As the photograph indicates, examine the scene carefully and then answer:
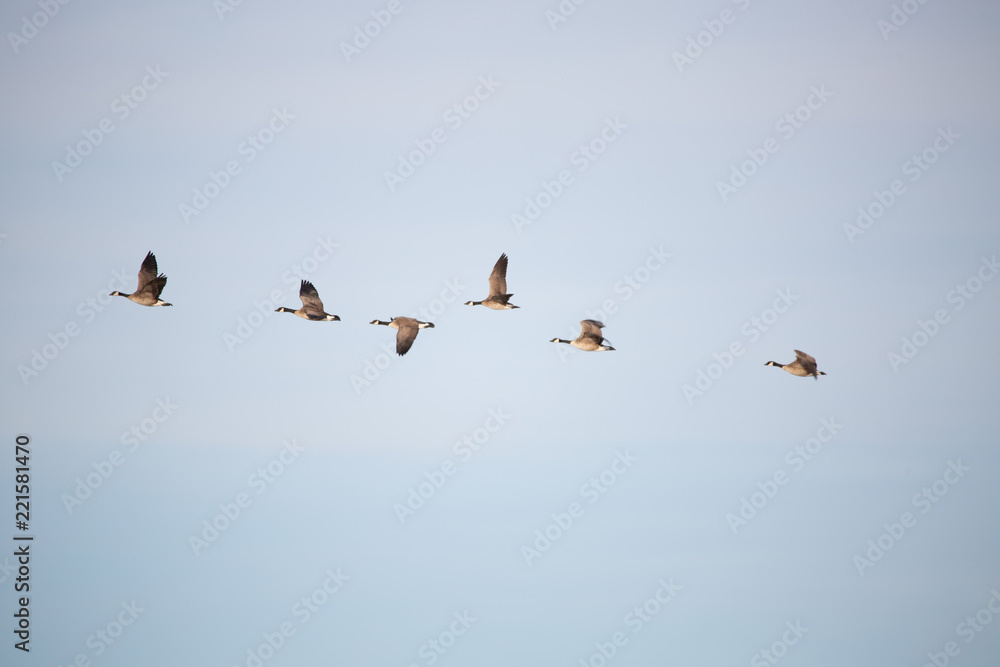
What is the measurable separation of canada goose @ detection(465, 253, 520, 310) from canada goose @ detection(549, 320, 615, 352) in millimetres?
1966

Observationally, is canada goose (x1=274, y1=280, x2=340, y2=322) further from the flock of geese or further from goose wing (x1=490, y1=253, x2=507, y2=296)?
goose wing (x1=490, y1=253, x2=507, y2=296)

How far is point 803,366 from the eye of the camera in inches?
947

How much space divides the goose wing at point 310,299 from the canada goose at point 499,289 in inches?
171

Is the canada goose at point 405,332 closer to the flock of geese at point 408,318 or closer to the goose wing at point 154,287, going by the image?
the flock of geese at point 408,318

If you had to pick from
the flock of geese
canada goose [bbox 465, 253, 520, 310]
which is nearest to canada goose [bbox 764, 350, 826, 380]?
the flock of geese

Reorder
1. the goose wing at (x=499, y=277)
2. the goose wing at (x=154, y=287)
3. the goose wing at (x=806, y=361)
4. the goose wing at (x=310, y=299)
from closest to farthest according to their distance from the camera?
the goose wing at (x=806, y=361)
the goose wing at (x=154, y=287)
the goose wing at (x=499, y=277)
the goose wing at (x=310, y=299)

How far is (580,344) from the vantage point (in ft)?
83.6

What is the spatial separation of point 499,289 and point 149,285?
346 inches

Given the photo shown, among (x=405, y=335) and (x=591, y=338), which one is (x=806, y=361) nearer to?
(x=591, y=338)

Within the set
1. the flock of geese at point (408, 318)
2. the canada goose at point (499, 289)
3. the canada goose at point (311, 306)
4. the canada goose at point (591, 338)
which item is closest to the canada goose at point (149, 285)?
the flock of geese at point (408, 318)

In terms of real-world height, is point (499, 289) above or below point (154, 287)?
above

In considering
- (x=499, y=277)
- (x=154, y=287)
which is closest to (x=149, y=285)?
(x=154, y=287)

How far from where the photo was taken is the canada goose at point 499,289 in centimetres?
2545

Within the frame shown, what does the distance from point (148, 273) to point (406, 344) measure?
6.64m
